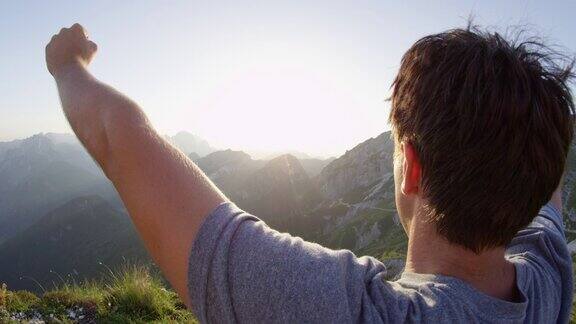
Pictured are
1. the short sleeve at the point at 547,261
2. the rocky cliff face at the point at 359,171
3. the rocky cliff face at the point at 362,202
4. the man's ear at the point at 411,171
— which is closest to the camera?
the man's ear at the point at 411,171

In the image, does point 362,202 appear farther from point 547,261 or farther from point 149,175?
point 149,175

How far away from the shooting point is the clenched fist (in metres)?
1.98

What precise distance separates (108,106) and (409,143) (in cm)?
135

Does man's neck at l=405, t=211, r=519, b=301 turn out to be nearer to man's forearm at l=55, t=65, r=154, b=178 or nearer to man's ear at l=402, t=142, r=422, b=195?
man's ear at l=402, t=142, r=422, b=195

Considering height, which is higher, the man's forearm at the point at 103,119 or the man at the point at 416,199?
the man's forearm at the point at 103,119

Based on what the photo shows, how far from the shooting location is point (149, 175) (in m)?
1.50

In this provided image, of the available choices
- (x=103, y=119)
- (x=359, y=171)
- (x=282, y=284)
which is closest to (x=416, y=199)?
(x=282, y=284)

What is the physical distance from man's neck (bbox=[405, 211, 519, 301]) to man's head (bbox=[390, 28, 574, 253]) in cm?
5

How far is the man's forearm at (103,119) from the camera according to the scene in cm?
155

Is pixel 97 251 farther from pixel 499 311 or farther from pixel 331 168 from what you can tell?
pixel 499 311

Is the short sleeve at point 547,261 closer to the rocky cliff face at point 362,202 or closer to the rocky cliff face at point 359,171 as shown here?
the rocky cliff face at point 362,202

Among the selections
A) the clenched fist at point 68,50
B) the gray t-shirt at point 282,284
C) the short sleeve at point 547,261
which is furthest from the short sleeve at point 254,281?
the short sleeve at point 547,261

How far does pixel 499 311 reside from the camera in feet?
6.63

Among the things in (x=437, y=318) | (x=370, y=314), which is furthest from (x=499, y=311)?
(x=370, y=314)
